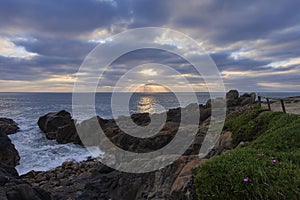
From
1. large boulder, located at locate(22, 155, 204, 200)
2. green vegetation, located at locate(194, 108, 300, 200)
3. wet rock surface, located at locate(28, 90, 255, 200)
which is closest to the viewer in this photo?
green vegetation, located at locate(194, 108, 300, 200)

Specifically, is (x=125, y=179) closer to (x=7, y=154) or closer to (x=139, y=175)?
(x=139, y=175)

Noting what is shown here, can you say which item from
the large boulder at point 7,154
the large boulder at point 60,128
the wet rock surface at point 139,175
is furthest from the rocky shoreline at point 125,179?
the large boulder at point 60,128

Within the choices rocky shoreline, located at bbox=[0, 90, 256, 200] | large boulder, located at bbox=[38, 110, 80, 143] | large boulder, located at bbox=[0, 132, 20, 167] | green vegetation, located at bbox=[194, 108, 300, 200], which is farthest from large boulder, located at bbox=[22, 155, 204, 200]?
large boulder, located at bbox=[38, 110, 80, 143]

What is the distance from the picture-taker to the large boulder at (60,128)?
27312mm

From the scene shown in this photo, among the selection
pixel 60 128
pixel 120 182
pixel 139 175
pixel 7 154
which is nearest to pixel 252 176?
pixel 139 175

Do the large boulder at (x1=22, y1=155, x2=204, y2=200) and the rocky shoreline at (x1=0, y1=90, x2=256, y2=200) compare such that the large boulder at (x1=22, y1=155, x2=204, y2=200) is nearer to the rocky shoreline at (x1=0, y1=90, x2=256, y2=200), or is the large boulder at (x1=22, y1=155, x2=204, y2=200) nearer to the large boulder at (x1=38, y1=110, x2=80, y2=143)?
the rocky shoreline at (x1=0, y1=90, x2=256, y2=200)

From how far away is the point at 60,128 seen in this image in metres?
28.4

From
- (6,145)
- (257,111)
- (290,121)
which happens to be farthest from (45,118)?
(290,121)

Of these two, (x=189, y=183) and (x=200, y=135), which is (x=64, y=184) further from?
(x=189, y=183)

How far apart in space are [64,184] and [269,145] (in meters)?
11.2

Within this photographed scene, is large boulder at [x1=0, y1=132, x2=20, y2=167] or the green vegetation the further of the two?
large boulder at [x1=0, y1=132, x2=20, y2=167]

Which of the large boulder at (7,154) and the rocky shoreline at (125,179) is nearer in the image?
the rocky shoreline at (125,179)

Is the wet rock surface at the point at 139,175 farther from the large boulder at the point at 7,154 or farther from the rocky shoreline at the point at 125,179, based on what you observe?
the large boulder at the point at 7,154

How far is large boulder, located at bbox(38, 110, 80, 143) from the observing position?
27312 millimetres
